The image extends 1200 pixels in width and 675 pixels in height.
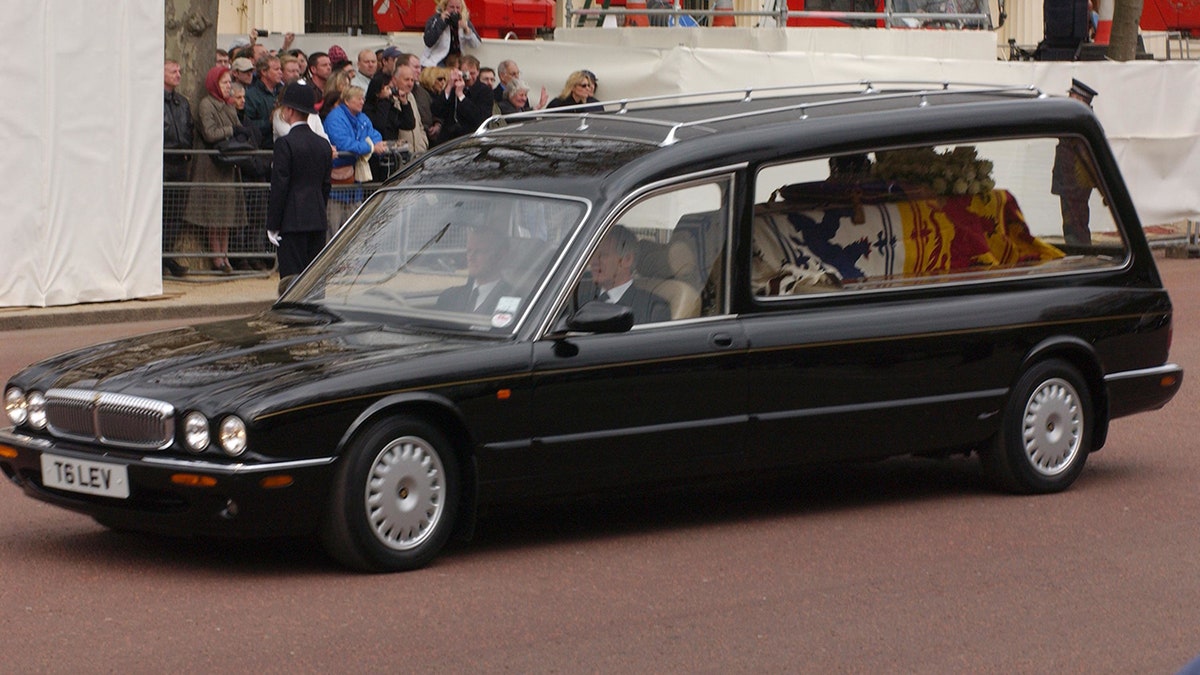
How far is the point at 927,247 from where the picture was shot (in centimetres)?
909

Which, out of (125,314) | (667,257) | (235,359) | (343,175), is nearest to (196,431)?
(235,359)

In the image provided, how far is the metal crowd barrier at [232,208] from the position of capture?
18266 millimetres

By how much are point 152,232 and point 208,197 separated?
97cm

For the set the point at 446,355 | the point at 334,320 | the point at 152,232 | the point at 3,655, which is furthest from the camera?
the point at 152,232

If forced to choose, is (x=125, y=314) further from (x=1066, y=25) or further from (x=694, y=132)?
(x=1066, y=25)

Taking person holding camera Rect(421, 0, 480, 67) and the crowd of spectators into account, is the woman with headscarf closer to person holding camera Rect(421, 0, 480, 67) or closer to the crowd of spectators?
the crowd of spectators

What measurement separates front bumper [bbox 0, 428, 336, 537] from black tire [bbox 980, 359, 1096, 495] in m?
3.46

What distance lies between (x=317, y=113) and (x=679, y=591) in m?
11.1

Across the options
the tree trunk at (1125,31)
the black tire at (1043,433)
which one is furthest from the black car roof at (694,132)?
the tree trunk at (1125,31)

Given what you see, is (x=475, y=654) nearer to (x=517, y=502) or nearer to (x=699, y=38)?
(x=517, y=502)

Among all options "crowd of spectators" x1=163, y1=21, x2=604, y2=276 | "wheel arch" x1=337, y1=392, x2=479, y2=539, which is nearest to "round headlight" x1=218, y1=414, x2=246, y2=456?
"wheel arch" x1=337, y1=392, x2=479, y2=539

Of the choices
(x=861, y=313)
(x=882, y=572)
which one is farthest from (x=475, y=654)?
(x=861, y=313)

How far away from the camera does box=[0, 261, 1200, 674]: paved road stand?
251 inches

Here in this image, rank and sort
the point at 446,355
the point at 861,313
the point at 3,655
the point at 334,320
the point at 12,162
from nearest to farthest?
1. the point at 3,655
2. the point at 446,355
3. the point at 334,320
4. the point at 861,313
5. the point at 12,162
